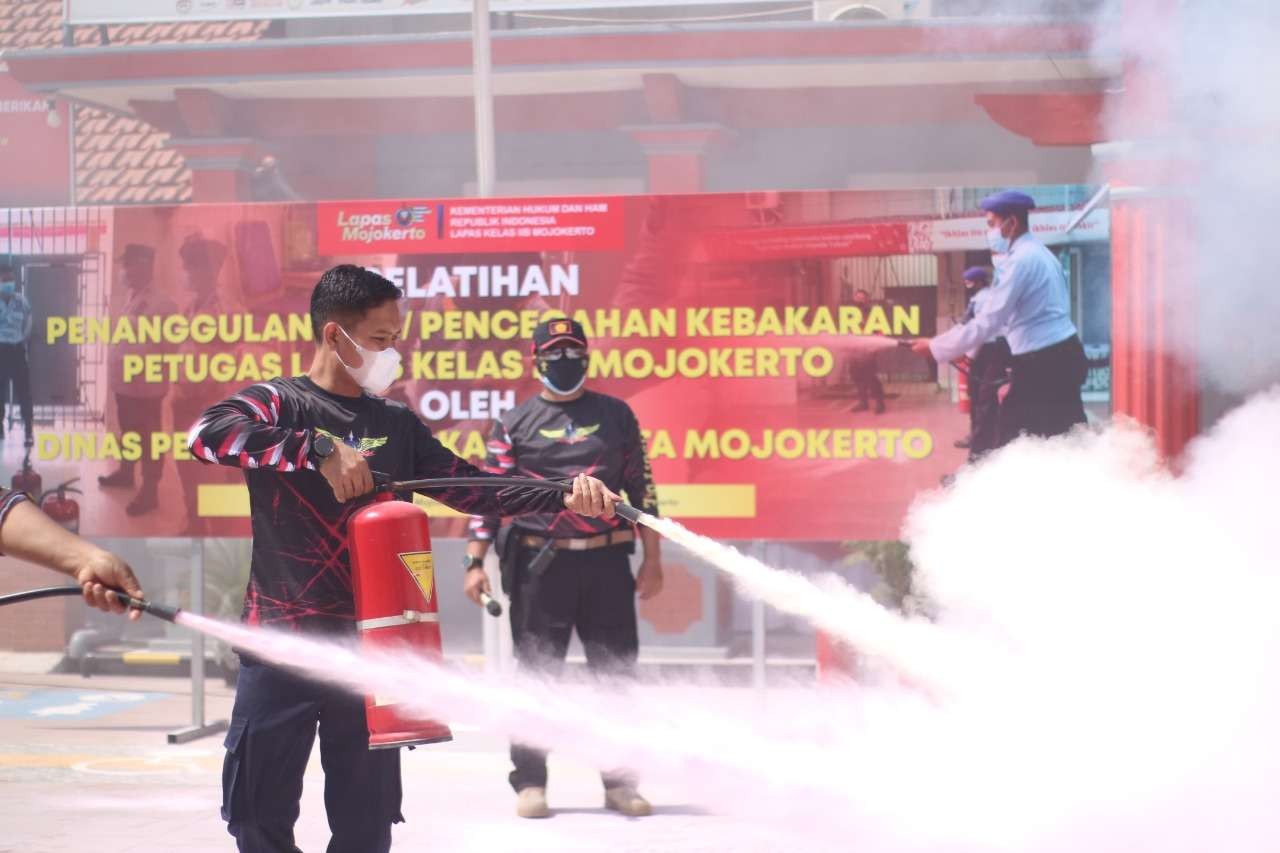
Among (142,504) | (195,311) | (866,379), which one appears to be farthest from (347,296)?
(142,504)

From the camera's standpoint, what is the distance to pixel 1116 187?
737cm

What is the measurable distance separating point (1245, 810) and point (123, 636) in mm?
8440

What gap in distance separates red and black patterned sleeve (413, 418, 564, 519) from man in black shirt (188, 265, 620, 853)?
119 mm

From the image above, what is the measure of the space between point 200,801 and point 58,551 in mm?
3694

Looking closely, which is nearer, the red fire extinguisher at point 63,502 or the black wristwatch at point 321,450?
the black wristwatch at point 321,450

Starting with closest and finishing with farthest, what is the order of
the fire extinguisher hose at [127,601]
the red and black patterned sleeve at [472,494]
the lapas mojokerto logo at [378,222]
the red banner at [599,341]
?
1. the fire extinguisher hose at [127,601]
2. the red and black patterned sleeve at [472,494]
3. the red banner at [599,341]
4. the lapas mojokerto logo at [378,222]

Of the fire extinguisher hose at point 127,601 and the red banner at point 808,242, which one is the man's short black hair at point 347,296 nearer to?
the fire extinguisher hose at point 127,601

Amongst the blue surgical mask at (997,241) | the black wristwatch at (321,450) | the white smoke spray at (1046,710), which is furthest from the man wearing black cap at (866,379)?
the black wristwatch at (321,450)

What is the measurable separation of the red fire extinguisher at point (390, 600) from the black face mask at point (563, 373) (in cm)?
250

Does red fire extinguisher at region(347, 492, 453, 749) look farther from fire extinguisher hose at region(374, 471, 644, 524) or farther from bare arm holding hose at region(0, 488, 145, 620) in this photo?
bare arm holding hose at region(0, 488, 145, 620)

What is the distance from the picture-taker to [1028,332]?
24.6 feet

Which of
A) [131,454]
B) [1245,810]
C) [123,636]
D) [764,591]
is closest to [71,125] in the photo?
[123,636]

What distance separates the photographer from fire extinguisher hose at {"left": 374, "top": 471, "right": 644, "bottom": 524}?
410 cm

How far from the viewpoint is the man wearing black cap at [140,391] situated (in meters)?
8.02
